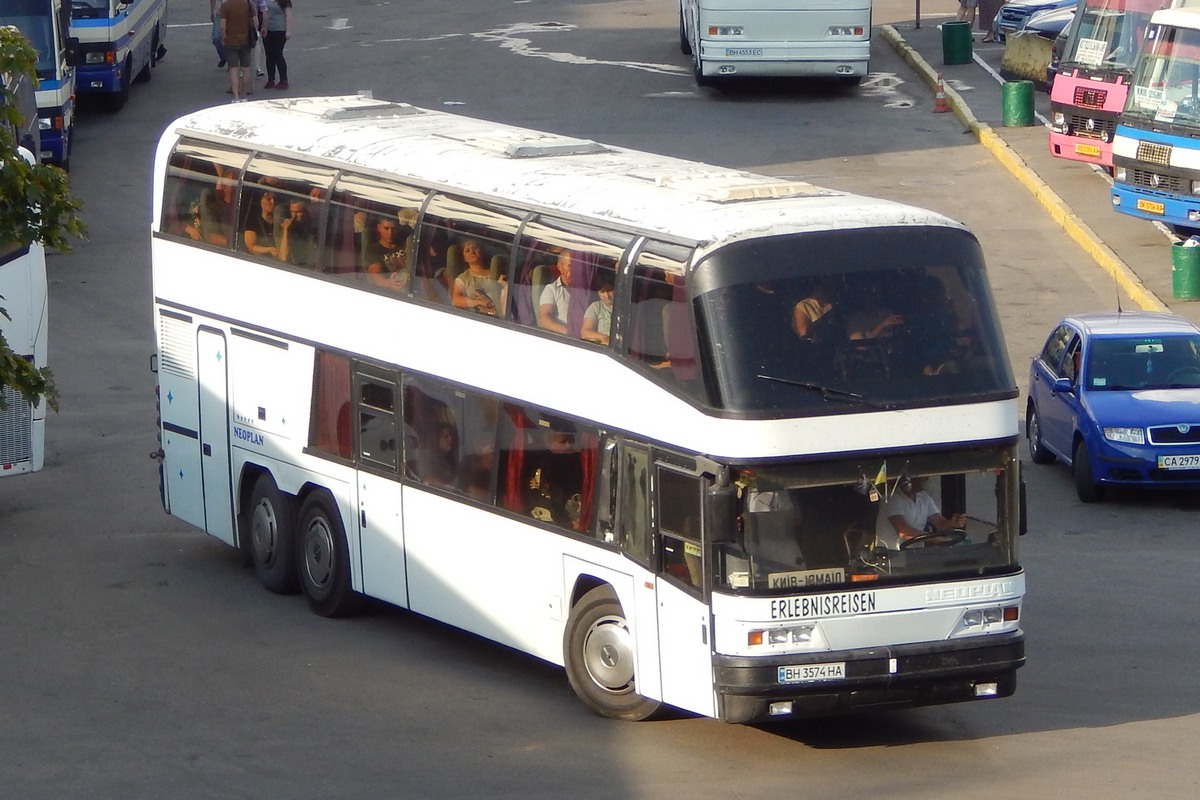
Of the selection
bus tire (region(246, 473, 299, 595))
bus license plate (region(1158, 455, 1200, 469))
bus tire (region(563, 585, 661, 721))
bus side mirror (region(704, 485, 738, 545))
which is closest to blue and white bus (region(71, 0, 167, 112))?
bus tire (region(246, 473, 299, 595))

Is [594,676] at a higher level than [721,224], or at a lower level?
lower

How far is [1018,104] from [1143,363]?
15.8m

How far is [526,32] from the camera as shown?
143 ft

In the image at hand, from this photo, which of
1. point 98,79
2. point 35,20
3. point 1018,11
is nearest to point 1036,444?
point 35,20

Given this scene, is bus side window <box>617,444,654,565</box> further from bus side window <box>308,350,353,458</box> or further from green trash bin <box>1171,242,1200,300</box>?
green trash bin <box>1171,242,1200,300</box>

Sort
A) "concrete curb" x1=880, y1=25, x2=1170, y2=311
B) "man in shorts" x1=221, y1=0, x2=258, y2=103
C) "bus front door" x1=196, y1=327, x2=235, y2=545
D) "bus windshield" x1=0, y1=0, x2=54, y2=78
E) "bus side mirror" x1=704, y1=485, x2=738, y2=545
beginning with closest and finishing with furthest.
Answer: "bus side mirror" x1=704, y1=485, x2=738, y2=545, "bus front door" x1=196, y1=327, x2=235, y2=545, "concrete curb" x1=880, y1=25, x2=1170, y2=311, "bus windshield" x1=0, y1=0, x2=54, y2=78, "man in shorts" x1=221, y1=0, x2=258, y2=103

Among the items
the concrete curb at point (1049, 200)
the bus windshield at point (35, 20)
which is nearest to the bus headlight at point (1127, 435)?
the concrete curb at point (1049, 200)

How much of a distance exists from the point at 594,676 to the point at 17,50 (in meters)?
5.29

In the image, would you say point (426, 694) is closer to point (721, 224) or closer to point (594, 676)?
point (594, 676)

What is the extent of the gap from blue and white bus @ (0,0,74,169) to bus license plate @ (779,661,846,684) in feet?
67.7

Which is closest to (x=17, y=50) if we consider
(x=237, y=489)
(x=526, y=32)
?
(x=237, y=489)

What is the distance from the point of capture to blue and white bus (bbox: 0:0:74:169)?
92.9 feet

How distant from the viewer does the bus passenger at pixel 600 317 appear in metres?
11.3

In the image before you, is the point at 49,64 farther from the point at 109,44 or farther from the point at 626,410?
the point at 626,410
